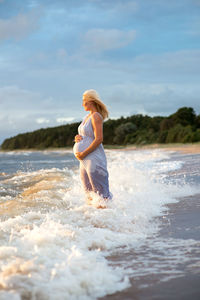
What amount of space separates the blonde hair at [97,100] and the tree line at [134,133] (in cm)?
5291

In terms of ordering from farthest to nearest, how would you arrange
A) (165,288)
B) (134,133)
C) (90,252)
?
(134,133)
(90,252)
(165,288)

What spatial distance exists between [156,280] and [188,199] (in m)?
4.26

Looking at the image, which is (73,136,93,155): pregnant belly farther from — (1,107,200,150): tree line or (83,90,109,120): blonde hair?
(1,107,200,150): tree line

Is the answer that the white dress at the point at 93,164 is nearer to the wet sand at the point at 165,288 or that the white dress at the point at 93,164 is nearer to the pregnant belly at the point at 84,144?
the pregnant belly at the point at 84,144

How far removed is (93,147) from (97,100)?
29.5 inches

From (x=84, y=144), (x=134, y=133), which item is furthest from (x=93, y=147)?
(x=134, y=133)

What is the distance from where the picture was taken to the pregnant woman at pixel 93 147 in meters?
5.76

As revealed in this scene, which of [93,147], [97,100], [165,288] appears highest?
[97,100]

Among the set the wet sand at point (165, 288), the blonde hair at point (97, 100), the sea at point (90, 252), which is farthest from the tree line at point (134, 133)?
the wet sand at point (165, 288)

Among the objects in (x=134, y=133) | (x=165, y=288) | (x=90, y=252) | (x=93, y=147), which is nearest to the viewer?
(x=165, y=288)

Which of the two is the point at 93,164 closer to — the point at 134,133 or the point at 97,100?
the point at 97,100

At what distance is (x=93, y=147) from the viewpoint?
5766 mm

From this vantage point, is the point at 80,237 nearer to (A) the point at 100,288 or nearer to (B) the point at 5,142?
(A) the point at 100,288

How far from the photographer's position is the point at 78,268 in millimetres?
3066
